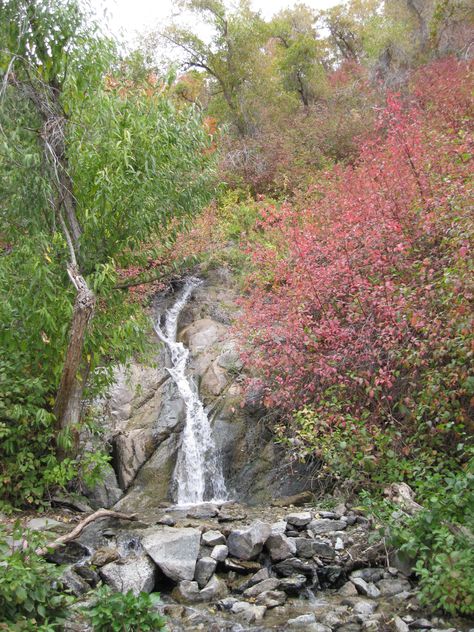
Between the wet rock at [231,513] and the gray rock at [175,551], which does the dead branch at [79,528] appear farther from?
the wet rock at [231,513]

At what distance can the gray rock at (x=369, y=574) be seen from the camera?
231 inches

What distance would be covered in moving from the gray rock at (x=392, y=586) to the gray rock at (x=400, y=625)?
60 cm

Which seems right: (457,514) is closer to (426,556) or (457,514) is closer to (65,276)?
(426,556)

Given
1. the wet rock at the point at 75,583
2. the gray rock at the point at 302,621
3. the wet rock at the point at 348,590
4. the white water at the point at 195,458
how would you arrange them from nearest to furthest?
the gray rock at the point at 302,621, the wet rock at the point at 75,583, the wet rock at the point at 348,590, the white water at the point at 195,458

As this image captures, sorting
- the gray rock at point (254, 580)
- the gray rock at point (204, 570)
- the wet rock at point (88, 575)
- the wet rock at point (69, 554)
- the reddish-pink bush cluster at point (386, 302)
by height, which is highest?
the reddish-pink bush cluster at point (386, 302)

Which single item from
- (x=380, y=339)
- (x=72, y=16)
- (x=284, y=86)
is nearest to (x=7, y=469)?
(x=380, y=339)

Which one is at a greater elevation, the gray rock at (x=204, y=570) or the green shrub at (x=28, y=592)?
the green shrub at (x=28, y=592)

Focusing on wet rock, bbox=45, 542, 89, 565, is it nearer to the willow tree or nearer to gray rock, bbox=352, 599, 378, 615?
the willow tree

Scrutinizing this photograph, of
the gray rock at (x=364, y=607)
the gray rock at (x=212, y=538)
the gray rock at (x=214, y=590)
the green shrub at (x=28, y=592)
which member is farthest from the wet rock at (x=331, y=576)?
the green shrub at (x=28, y=592)

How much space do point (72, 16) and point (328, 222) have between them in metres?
6.47

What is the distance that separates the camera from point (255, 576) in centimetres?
618

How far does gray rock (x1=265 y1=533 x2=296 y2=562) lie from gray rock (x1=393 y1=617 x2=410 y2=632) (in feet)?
5.45

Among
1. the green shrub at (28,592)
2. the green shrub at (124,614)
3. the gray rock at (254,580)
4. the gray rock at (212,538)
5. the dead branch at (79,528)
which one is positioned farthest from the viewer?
the gray rock at (212,538)

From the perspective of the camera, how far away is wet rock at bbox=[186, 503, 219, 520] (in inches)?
321
